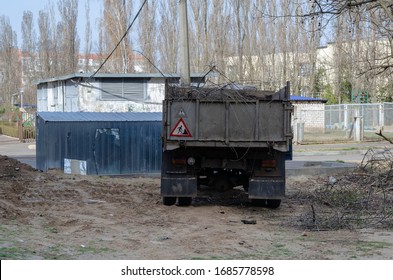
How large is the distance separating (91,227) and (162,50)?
37.6 metres

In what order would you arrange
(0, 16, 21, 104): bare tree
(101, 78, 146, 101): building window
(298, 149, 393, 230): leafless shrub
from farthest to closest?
1. (0, 16, 21, 104): bare tree
2. (101, 78, 146, 101): building window
3. (298, 149, 393, 230): leafless shrub

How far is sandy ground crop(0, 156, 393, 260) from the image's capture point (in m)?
8.09

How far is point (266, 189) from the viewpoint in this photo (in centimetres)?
1213

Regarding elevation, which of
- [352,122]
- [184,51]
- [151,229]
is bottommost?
[151,229]

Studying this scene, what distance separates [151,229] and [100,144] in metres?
10.5

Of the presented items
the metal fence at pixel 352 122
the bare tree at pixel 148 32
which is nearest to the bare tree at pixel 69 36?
the bare tree at pixel 148 32

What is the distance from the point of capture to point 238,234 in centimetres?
977

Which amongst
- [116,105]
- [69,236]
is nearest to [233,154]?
[69,236]

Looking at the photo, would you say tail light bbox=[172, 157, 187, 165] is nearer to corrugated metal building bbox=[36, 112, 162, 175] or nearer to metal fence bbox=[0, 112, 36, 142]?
corrugated metal building bbox=[36, 112, 162, 175]

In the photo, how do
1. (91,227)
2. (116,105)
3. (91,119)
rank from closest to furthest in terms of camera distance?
1. (91,227)
2. (91,119)
3. (116,105)

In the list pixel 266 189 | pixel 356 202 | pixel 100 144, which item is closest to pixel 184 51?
pixel 100 144

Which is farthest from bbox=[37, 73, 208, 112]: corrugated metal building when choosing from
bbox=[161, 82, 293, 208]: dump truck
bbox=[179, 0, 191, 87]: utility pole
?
bbox=[161, 82, 293, 208]: dump truck

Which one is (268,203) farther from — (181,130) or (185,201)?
(181,130)
